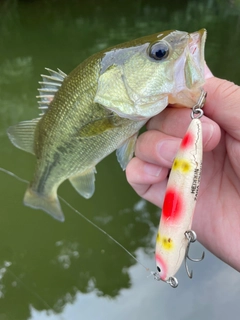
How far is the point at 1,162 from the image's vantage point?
331cm

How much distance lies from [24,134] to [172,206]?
2.35 ft

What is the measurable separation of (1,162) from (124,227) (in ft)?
4.55

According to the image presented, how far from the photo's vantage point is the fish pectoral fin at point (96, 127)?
3.39 ft

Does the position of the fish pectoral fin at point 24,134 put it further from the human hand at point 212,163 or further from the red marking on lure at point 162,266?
the red marking on lure at point 162,266

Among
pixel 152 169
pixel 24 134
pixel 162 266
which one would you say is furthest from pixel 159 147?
pixel 24 134

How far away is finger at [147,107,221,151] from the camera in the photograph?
35.2 inches

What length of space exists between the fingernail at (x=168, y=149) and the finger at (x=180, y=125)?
0.04 meters

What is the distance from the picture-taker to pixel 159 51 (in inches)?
35.6

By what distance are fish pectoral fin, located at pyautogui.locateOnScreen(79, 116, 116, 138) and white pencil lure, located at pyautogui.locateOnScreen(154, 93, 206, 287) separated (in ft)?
0.96

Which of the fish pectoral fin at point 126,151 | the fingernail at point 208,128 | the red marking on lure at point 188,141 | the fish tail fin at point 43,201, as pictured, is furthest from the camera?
the fish tail fin at point 43,201

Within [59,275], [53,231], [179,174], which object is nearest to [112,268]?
[59,275]

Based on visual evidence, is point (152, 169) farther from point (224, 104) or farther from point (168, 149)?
point (224, 104)

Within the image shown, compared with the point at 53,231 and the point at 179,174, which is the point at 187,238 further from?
the point at 53,231

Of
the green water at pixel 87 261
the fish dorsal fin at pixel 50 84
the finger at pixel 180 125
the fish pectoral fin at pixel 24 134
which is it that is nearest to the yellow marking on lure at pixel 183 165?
the finger at pixel 180 125
